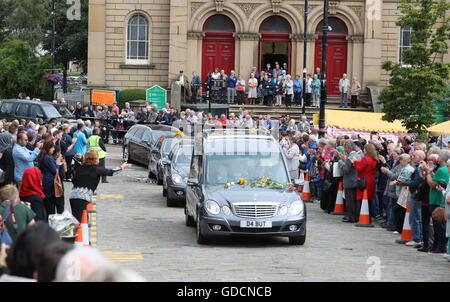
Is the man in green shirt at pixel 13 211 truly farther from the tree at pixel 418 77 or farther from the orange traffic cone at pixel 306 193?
the tree at pixel 418 77

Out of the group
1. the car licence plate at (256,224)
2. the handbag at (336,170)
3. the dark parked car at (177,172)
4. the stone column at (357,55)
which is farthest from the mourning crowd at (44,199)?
the stone column at (357,55)

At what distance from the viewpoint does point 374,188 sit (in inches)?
889

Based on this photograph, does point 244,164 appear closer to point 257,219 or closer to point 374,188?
point 257,219

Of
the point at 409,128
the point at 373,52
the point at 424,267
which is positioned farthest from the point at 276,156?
the point at 373,52

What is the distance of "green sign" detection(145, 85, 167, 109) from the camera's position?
158 ft

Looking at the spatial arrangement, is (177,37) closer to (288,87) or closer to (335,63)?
(288,87)

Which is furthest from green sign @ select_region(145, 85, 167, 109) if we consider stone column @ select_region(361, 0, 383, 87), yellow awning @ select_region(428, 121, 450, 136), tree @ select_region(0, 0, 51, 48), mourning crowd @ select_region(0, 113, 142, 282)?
tree @ select_region(0, 0, 51, 48)

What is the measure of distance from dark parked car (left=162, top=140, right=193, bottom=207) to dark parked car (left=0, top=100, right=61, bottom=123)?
12828 mm

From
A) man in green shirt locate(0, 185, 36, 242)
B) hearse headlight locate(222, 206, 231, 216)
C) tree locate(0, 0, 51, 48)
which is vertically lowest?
hearse headlight locate(222, 206, 231, 216)

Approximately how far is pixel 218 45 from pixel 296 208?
32236mm

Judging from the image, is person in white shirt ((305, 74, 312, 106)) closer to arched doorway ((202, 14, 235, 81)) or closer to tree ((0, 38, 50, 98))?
arched doorway ((202, 14, 235, 81))

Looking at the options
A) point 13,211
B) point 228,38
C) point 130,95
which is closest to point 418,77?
point 228,38

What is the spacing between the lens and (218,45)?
166ft

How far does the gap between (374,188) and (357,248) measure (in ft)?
13.5
